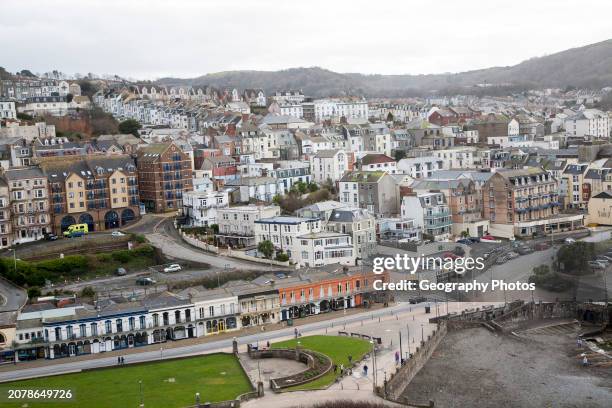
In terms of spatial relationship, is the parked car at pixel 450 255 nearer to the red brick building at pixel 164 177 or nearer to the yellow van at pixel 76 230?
the red brick building at pixel 164 177

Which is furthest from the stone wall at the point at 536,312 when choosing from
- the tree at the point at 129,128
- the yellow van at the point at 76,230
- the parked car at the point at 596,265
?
the tree at the point at 129,128

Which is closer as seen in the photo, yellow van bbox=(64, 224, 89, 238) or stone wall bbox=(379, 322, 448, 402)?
stone wall bbox=(379, 322, 448, 402)

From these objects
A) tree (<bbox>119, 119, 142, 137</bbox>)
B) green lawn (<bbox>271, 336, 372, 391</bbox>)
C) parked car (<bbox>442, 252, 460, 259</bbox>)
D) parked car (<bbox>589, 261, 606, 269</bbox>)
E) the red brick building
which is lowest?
green lawn (<bbox>271, 336, 372, 391</bbox>)

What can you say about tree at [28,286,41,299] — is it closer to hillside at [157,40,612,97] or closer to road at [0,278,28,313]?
road at [0,278,28,313]

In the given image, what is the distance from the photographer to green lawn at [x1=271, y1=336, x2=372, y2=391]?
1272 inches

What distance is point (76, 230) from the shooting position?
164 feet

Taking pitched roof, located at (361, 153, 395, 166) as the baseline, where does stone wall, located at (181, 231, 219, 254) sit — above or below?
below

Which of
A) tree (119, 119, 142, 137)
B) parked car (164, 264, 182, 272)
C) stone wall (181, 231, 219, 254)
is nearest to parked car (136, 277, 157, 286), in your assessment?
parked car (164, 264, 182, 272)

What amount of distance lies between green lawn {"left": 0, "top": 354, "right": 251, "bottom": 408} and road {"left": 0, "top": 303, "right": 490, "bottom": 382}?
43.5 inches

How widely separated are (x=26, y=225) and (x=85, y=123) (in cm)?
2424

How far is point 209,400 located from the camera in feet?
92.8

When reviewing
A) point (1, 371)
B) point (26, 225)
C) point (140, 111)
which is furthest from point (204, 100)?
point (1, 371)

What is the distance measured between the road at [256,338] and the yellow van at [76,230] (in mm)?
15264

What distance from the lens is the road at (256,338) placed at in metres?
32.7
